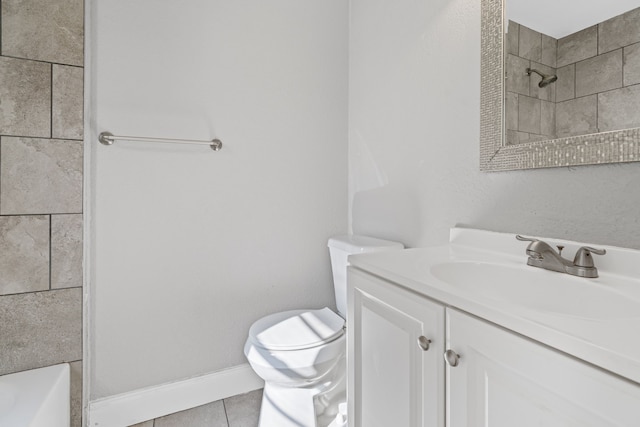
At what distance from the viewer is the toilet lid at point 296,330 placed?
116 centimetres

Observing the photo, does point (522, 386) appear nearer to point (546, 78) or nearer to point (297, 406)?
point (546, 78)

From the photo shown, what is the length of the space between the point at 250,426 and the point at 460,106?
152 centimetres

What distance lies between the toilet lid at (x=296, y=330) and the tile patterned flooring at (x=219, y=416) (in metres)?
0.42

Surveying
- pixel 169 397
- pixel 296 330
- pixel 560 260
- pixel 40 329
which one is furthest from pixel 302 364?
pixel 40 329

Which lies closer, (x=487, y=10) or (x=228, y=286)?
(x=487, y=10)

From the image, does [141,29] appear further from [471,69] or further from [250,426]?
[250,426]

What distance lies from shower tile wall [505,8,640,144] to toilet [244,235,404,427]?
26.7 inches

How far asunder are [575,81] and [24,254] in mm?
1832

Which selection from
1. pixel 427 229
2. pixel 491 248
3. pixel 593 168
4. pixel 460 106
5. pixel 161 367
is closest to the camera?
pixel 593 168

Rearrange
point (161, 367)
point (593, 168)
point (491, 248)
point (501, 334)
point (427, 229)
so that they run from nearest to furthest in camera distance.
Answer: point (501, 334)
point (593, 168)
point (491, 248)
point (427, 229)
point (161, 367)

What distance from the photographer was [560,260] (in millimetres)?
741

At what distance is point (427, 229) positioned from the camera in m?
1.24

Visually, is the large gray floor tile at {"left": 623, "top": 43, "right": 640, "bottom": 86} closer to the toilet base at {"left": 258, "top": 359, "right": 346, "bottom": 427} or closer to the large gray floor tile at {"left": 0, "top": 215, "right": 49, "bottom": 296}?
the toilet base at {"left": 258, "top": 359, "right": 346, "bottom": 427}

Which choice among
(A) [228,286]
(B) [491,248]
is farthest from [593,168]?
(A) [228,286]
